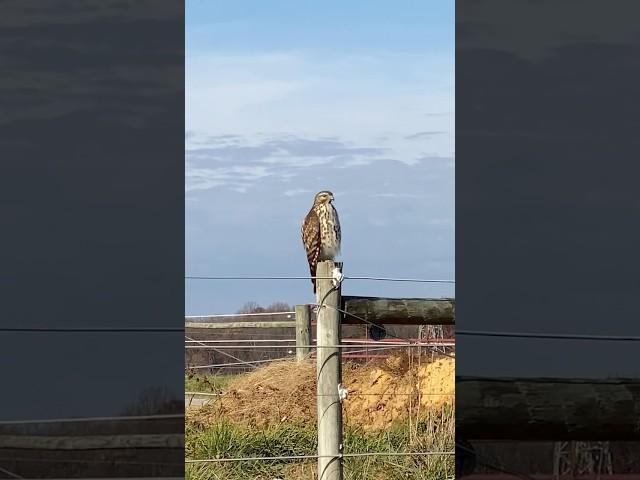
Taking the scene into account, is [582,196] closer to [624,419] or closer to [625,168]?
[625,168]

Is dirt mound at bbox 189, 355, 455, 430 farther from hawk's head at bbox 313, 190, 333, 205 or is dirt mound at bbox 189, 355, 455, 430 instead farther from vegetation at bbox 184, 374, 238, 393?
hawk's head at bbox 313, 190, 333, 205

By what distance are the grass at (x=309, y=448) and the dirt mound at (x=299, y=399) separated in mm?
209

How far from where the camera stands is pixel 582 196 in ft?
6.84

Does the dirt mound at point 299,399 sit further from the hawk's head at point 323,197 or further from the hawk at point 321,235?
the hawk's head at point 323,197

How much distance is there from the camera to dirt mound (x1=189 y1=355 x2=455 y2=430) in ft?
15.8

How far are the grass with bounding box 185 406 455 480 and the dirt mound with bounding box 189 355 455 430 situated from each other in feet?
0.69

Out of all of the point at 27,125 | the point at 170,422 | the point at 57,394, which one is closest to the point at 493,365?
the point at 170,422

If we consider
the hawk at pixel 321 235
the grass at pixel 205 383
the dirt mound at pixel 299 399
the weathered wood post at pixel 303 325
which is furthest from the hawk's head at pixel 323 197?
the grass at pixel 205 383

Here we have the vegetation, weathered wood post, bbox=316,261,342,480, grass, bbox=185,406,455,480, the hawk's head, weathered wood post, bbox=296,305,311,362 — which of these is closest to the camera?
weathered wood post, bbox=316,261,342,480

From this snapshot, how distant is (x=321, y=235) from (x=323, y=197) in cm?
22

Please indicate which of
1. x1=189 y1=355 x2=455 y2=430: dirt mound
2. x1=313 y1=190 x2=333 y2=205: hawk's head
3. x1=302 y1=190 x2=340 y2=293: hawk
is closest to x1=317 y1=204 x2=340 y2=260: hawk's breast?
x1=302 y1=190 x2=340 y2=293: hawk

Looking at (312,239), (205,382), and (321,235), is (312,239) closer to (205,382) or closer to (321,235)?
(321,235)

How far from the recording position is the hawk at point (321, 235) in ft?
14.5

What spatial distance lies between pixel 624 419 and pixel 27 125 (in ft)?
4.59
